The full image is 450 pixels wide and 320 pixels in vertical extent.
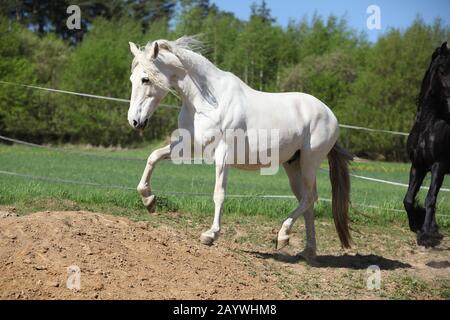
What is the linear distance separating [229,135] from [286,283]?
5.41 ft

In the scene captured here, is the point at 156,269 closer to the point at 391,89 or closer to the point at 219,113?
→ the point at 219,113

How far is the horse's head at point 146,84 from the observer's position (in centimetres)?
654

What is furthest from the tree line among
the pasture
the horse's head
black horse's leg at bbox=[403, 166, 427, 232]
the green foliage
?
the horse's head

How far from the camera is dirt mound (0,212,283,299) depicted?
493 centimetres

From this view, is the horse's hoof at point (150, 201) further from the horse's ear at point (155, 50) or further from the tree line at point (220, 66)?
the tree line at point (220, 66)

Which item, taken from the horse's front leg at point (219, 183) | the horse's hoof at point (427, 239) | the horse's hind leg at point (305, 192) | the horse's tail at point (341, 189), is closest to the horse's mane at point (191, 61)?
the horse's front leg at point (219, 183)

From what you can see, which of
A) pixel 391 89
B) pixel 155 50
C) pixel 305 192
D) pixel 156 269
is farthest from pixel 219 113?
pixel 391 89

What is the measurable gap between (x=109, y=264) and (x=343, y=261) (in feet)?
11.3

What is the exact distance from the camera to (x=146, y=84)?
6617 mm

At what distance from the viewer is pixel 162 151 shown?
6711 millimetres

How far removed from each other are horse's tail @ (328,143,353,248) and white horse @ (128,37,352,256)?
434 mm

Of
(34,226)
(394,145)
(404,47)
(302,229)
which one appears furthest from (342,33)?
(34,226)
